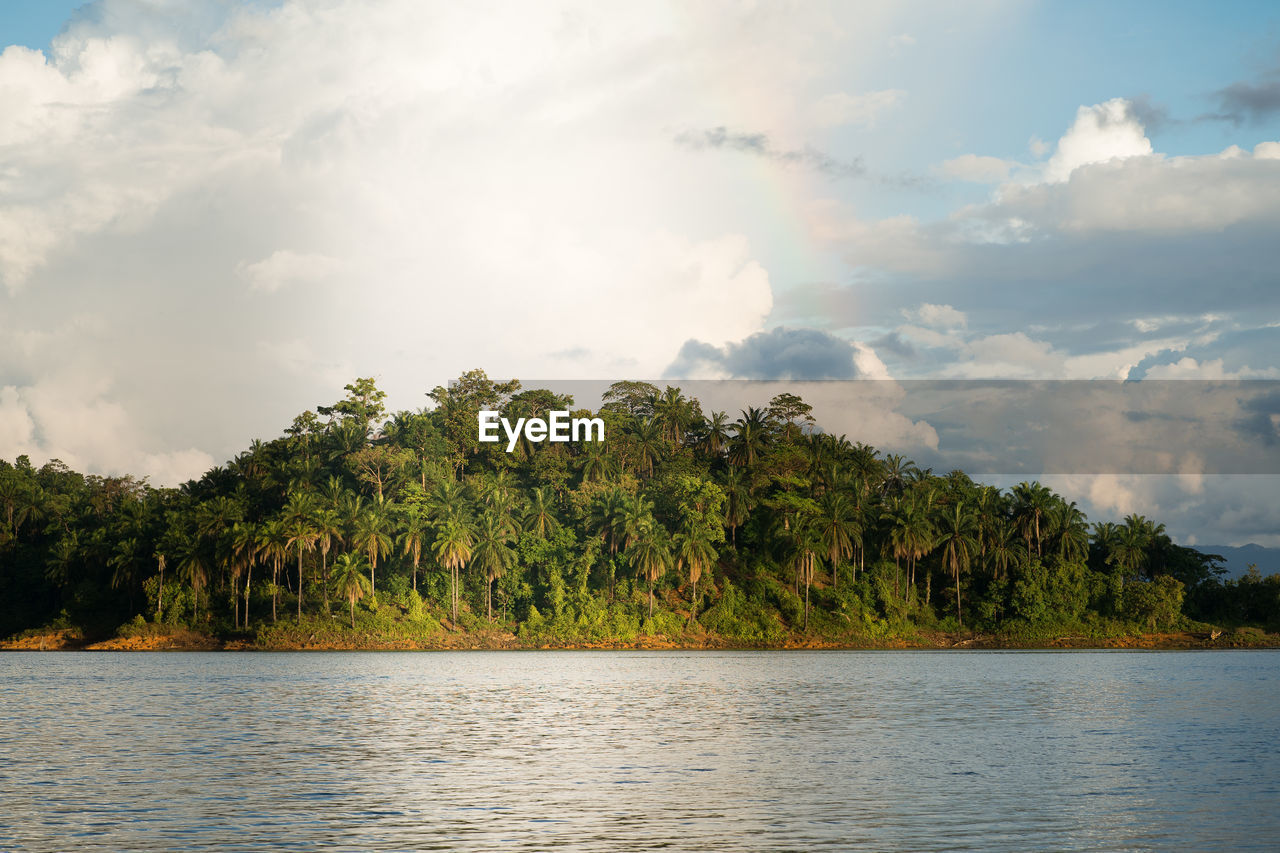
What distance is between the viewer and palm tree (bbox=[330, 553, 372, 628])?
12200cm

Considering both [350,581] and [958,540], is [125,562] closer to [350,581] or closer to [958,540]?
[350,581]

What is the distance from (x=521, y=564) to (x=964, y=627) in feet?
182

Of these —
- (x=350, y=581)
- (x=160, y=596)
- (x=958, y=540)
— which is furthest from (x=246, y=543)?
(x=958, y=540)

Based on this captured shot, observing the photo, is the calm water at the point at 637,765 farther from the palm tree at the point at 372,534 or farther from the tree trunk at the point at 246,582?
the tree trunk at the point at 246,582

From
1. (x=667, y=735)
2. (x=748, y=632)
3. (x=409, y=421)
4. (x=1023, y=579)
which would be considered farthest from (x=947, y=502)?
(x=667, y=735)

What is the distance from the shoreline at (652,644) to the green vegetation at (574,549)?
82 cm

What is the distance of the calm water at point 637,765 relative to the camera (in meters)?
23.8

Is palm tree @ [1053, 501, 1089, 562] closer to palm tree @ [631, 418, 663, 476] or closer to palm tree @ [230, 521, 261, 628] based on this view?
palm tree @ [631, 418, 663, 476]

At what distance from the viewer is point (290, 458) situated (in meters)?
147

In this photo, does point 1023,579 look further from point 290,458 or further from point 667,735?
point 667,735

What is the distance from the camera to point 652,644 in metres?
129

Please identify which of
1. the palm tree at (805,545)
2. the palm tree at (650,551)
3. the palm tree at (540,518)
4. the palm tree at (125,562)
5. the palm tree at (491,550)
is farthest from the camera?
the palm tree at (805,545)

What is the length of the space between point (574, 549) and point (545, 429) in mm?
18351

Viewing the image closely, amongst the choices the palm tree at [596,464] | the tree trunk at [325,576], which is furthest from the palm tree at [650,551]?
the tree trunk at [325,576]
